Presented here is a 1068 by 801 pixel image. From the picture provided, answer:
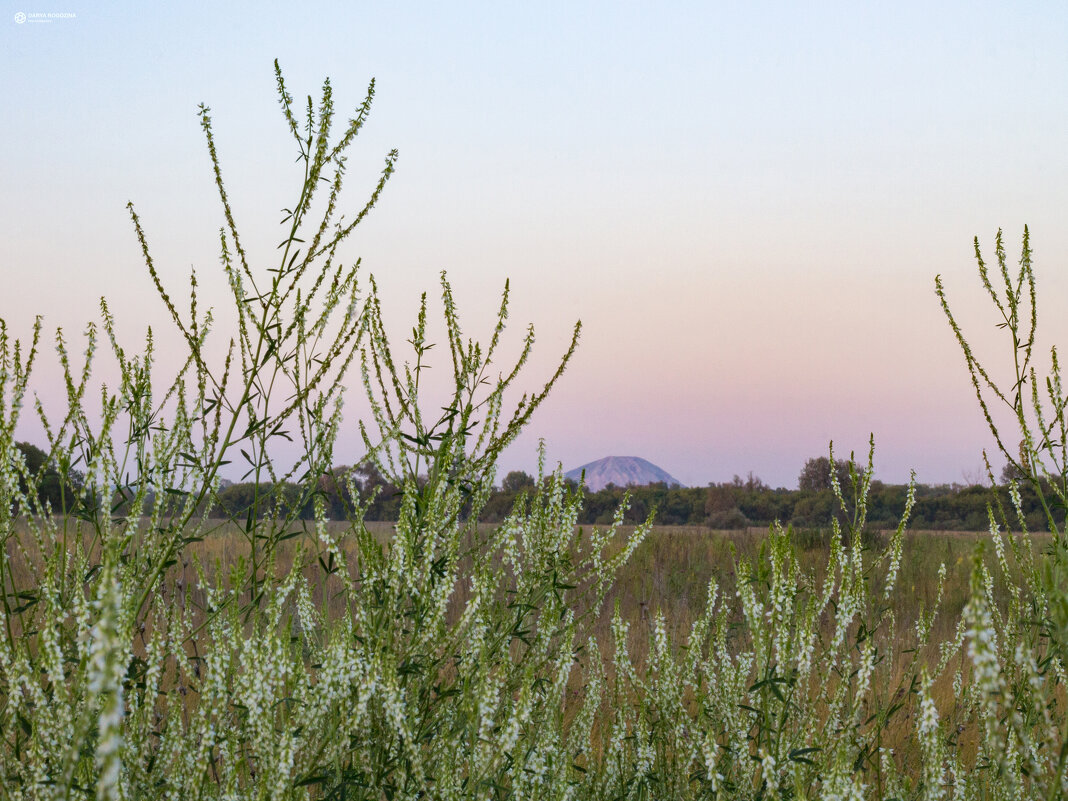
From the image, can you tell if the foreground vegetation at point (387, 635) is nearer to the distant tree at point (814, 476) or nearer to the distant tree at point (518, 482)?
the distant tree at point (518, 482)

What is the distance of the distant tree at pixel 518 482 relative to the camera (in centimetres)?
313

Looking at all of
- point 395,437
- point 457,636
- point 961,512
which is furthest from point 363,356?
point 961,512

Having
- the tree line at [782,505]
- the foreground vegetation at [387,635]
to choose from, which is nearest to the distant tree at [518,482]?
the foreground vegetation at [387,635]

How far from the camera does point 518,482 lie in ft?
59.3

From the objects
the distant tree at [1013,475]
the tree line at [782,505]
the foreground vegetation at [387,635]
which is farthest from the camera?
the tree line at [782,505]

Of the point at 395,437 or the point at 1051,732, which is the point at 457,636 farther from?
the point at 1051,732

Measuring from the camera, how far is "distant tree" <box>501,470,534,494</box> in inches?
123

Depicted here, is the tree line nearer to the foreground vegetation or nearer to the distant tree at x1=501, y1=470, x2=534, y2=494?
the distant tree at x1=501, y1=470, x2=534, y2=494

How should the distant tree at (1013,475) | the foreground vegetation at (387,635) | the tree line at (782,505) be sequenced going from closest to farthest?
the foreground vegetation at (387,635) < the distant tree at (1013,475) < the tree line at (782,505)

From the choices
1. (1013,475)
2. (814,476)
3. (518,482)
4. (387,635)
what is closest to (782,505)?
(814,476)

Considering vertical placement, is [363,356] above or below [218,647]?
above

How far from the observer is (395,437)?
2.70 meters

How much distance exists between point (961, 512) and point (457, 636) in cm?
3878

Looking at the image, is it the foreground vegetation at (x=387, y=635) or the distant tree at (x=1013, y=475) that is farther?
the distant tree at (x=1013, y=475)
